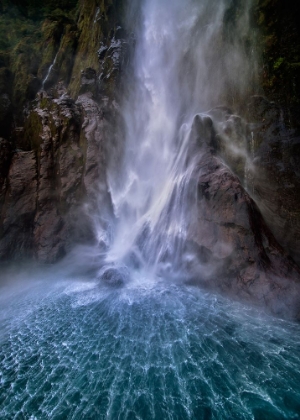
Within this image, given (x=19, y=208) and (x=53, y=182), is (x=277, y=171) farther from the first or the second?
(x=19, y=208)

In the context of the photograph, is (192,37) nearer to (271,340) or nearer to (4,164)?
(4,164)

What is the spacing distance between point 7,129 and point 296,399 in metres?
22.1

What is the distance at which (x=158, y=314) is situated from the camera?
9414 millimetres

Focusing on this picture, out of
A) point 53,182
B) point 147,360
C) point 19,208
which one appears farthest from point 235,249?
point 19,208

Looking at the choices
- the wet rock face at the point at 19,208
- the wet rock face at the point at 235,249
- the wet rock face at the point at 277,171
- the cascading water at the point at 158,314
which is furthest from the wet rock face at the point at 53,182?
the wet rock face at the point at 277,171

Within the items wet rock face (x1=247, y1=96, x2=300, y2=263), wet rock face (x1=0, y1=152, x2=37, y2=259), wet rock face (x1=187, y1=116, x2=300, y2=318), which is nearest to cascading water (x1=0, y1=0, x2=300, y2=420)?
wet rock face (x1=187, y1=116, x2=300, y2=318)

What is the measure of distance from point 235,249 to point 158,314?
4272mm

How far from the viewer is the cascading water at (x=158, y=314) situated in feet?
19.8

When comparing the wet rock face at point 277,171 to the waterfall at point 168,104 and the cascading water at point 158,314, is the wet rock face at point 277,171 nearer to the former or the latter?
the waterfall at point 168,104

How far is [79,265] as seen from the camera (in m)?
14.6

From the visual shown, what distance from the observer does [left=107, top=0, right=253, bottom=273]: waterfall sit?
1380 centimetres

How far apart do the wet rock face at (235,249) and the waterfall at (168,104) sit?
98 centimetres

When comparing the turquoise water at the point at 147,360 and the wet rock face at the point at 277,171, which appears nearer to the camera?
the turquoise water at the point at 147,360

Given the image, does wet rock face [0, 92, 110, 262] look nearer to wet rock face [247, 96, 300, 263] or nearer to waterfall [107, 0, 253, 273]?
waterfall [107, 0, 253, 273]
